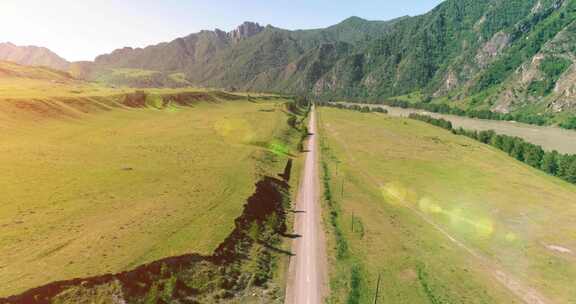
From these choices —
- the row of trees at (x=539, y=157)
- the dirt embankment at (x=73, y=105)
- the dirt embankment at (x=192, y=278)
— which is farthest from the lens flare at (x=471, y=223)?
the dirt embankment at (x=73, y=105)

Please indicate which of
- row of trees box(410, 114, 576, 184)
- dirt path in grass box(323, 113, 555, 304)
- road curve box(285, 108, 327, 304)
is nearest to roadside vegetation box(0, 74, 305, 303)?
road curve box(285, 108, 327, 304)

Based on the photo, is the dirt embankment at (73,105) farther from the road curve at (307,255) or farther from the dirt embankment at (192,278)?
the dirt embankment at (192,278)

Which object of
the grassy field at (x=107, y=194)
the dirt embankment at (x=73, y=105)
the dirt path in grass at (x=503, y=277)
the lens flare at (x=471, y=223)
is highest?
the dirt embankment at (x=73, y=105)

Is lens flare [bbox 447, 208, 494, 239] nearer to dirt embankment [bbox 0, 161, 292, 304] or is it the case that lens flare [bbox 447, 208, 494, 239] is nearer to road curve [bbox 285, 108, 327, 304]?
road curve [bbox 285, 108, 327, 304]

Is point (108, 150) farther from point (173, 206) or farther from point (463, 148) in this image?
point (463, 148)

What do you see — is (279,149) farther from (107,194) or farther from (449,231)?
(449,231)
